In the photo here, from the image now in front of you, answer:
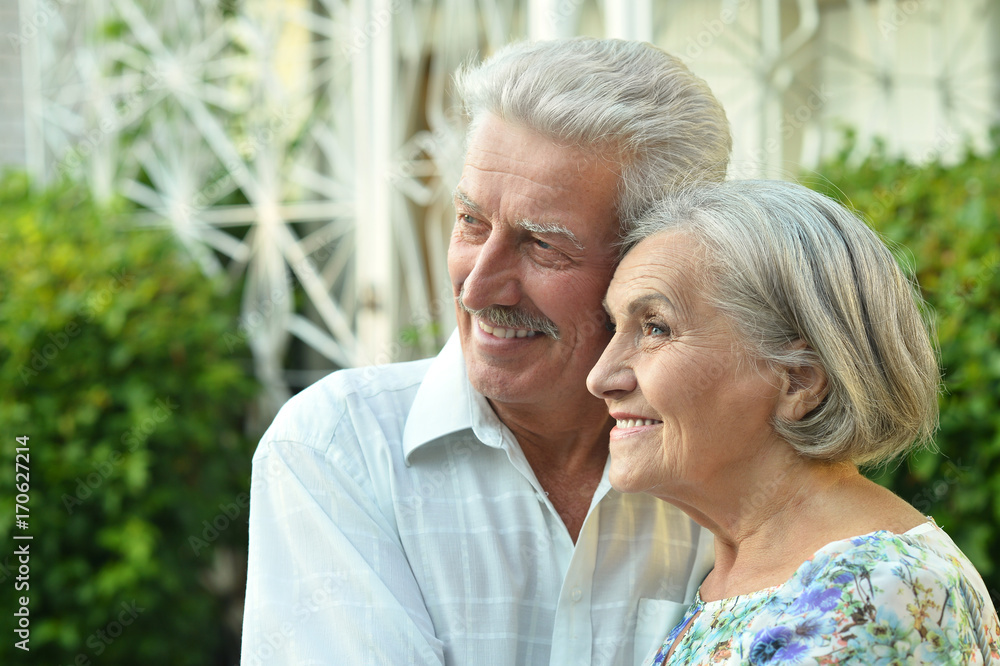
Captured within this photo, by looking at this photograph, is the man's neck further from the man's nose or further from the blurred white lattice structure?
the blurred white lattice structure

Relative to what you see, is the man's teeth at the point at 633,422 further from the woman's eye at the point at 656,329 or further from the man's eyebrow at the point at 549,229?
the man's eyebrow at the point at 549,229

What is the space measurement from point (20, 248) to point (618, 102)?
12.9ft

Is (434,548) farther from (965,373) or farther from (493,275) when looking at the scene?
(965,373)

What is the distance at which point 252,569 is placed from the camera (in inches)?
70.6

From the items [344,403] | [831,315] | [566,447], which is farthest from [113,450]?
[831,315]

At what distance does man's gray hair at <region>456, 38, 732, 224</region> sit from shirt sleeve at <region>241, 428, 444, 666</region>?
2.44 ft

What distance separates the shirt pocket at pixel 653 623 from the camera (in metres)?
1.91

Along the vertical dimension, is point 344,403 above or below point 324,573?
above

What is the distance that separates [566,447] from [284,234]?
393 centimetres

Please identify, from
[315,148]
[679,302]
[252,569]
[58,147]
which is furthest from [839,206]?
[58,147]

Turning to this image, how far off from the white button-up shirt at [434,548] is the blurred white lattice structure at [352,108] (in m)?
2.19

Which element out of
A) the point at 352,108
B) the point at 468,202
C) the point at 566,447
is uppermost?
the point at 352,108

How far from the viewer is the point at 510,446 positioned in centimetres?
199

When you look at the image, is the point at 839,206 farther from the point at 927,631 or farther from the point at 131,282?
the point at 131,282
